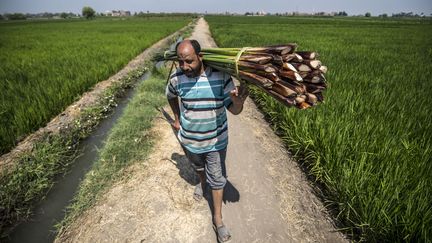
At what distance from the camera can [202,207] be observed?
2521 millimetres

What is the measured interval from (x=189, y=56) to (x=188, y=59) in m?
0.02

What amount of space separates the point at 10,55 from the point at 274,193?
35.3ft

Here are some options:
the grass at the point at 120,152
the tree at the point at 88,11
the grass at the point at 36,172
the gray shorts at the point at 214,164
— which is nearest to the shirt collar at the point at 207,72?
the gray shorts at the point at 214,164

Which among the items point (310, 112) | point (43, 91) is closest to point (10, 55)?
point (43, 91)

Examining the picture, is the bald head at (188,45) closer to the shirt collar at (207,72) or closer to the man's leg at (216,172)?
the shirt collar at (207,72)

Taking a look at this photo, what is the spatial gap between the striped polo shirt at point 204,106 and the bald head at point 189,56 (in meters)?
0.10

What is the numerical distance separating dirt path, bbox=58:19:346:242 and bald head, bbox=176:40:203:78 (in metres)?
1.49

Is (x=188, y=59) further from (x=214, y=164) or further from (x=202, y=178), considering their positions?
(x=202, y=178)

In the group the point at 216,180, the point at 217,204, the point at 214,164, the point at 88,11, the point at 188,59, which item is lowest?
the point at 217,204

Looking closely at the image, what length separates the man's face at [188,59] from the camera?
1.63m

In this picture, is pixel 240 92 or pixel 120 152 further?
pixel 120 152

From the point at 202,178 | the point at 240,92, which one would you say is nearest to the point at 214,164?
the point at 202,178

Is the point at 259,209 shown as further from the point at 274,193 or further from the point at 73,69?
the point at 73,69

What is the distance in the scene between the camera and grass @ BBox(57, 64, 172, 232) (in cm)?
264
